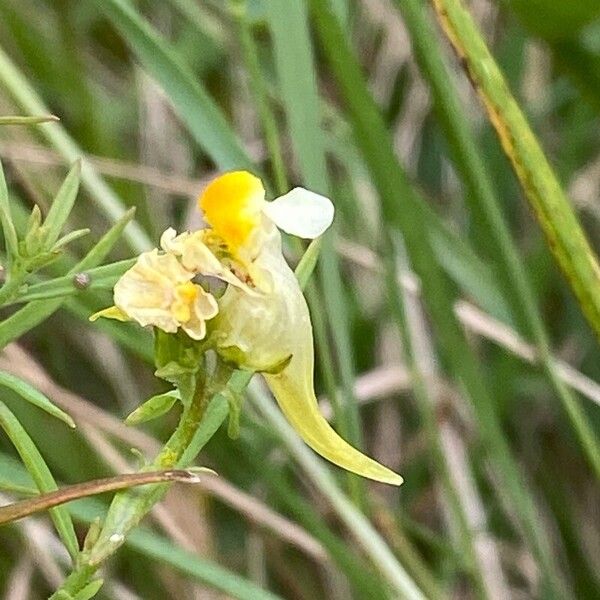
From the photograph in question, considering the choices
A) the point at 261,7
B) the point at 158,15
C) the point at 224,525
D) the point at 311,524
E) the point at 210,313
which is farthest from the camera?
the point at 158,15

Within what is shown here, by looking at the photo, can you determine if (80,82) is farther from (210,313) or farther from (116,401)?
(210,313)

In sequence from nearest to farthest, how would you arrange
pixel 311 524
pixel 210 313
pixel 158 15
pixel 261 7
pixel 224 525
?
1. pixel 210 313
2. pixel 311 524
3. pixel 261 7
4. pixel 224 525
5. pixel 158 15

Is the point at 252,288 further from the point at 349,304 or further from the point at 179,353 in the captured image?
the point at 349,304

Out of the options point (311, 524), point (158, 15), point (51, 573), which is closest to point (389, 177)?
point (311, 524)

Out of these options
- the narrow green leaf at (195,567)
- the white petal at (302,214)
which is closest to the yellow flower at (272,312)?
the white petal at (302,214)

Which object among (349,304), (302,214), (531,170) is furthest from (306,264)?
(349,304)

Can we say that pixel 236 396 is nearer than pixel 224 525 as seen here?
Yes
